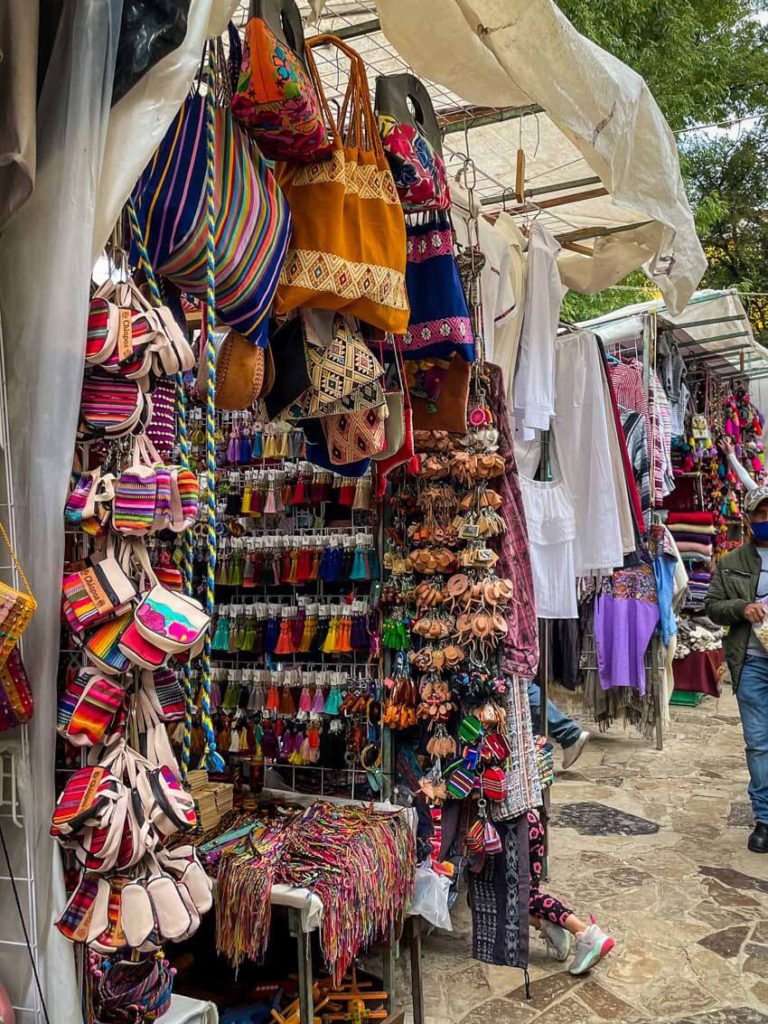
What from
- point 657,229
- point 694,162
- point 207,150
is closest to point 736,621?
point 657,229

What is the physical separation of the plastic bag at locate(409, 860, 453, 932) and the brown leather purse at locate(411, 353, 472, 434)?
5.12 feet

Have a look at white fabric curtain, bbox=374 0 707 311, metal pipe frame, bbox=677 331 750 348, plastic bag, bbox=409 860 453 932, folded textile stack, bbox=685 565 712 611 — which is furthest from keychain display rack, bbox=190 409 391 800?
folded textile stack, bbox=685 565 712 611

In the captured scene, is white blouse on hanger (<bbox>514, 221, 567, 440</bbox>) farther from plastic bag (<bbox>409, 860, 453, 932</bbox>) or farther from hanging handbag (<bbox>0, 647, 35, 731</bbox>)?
hanging handbag (<bbox>0, 647, 35, 731</bbox>)

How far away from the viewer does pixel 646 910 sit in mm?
4156

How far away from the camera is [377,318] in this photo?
2227 mm

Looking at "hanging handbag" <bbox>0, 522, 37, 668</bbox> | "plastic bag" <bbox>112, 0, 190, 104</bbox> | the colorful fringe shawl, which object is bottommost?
the colorful fringe shawl

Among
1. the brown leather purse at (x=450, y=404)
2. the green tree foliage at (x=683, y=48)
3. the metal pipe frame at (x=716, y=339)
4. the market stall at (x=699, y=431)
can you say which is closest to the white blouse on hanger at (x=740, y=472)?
the market stall at (x=699, y=431)

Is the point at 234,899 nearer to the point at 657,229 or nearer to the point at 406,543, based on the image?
the point at 406,543

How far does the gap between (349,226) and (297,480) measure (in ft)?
5.46

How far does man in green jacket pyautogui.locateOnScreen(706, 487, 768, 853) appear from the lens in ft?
16.6

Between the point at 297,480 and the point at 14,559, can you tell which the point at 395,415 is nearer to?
the point at 297,480

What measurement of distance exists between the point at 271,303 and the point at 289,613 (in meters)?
1.82

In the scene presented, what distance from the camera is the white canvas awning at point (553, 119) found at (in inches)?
89.2

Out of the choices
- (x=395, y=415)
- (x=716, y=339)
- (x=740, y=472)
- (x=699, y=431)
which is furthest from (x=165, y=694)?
(x=740, y=472)
